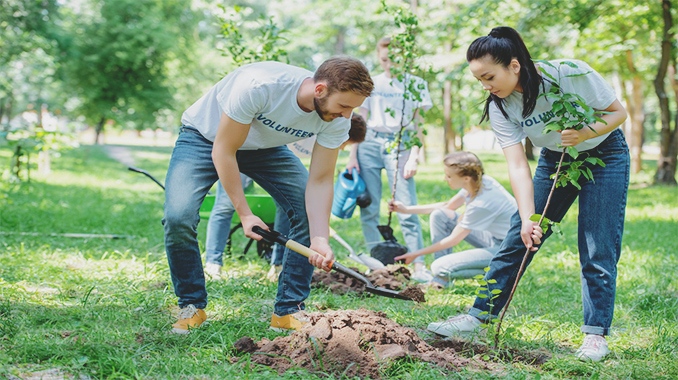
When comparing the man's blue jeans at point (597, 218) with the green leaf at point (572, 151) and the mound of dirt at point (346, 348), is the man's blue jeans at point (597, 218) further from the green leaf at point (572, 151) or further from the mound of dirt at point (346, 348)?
the mound of dirt at point (346, 348)

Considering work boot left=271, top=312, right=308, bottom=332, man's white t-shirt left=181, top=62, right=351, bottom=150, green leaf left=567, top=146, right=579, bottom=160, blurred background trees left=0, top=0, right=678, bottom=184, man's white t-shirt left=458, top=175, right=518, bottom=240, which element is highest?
blurred background trees left=0, top=0, right=678, bottom=184

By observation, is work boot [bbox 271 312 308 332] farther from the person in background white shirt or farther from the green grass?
the person in background white shirt

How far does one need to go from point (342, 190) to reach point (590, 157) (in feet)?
8.47

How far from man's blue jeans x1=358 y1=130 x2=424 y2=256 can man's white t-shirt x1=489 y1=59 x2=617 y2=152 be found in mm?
2108

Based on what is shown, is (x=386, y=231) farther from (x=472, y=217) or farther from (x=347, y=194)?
(x=472, y=217)

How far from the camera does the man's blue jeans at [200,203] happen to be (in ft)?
10.5

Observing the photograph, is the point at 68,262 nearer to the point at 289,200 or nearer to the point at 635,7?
the point at 289,200

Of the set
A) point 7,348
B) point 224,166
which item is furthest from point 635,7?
point 7,348

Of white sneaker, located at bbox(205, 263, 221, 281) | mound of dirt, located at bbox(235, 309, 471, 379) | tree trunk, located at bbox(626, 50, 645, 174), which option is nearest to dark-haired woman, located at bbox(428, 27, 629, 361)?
mound of dirt, located at bbox(235, 309, 471, 379)

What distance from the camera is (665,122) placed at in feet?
45.7

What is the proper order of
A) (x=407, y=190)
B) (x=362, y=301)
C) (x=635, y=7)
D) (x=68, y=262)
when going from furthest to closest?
1. (x=635, y=7)
2. (x=407, y=190)
3. (x=68, y=262)
4. (x=362, y=301)

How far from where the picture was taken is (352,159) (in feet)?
18.0

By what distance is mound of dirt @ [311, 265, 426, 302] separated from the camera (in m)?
4.28

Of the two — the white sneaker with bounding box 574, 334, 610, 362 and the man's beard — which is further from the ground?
the man's beard
